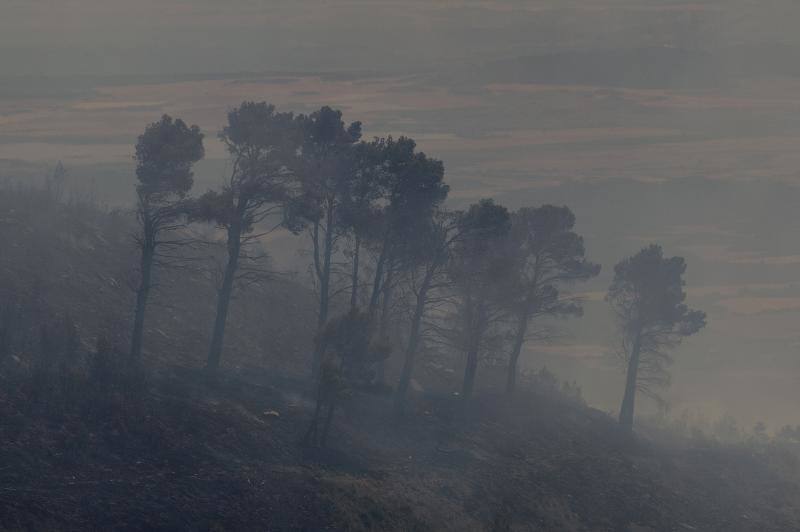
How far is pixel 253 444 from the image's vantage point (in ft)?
102

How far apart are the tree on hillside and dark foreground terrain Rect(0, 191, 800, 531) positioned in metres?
3.05

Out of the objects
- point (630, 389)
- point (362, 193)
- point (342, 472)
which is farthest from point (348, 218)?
point (630, 389)

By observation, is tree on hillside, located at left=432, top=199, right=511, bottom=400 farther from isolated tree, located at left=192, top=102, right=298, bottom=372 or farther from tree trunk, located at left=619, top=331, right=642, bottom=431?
tree trunk, located at left=619, top=331, right=642, bottom=431

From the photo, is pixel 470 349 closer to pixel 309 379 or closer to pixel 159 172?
pixel 309 379

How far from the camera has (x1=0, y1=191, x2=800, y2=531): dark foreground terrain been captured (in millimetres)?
25531

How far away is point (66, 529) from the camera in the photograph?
21.8 metres

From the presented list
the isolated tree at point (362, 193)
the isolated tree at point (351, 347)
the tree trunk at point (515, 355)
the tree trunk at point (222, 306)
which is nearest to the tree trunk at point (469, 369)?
the tree trunk at point (515, 355)

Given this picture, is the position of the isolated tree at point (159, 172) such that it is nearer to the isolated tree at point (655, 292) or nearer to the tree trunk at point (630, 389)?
the isolated tree at point (655, 292)

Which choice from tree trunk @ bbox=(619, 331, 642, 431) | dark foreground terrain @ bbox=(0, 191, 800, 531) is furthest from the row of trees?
tree trunk @ bbox=(619, 331, 642, 431)

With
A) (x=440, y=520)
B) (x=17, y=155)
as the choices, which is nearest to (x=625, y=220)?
(x=17, y=155)

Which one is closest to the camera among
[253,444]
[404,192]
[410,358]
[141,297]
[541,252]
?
[253,444]

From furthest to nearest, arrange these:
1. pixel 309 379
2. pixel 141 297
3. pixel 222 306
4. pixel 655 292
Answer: pixel 655 292, pixel 309 379, pixel 222 306, pixel 141 297

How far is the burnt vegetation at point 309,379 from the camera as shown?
2695 cm

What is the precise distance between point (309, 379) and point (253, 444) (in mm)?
11637
